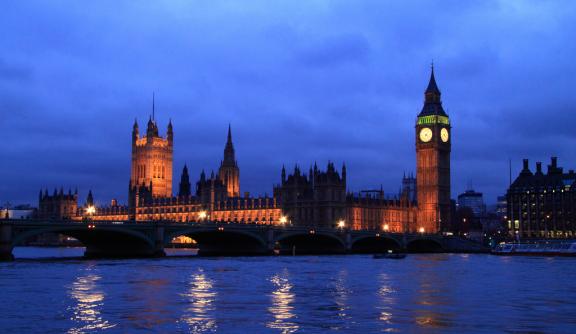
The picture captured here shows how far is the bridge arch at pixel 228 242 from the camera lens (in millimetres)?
98188

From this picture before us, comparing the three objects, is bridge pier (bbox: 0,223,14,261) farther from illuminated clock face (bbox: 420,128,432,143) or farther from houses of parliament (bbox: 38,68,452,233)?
illuminated clock face (bbox: 420,128,432,143)

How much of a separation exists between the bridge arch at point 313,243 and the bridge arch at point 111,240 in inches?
971

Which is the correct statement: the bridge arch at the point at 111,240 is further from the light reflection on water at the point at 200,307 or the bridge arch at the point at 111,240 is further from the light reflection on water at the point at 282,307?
the light reflection on water at the point at 282,307

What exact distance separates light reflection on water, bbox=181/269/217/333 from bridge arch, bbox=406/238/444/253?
9486cm

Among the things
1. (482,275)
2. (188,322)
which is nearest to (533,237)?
(482,275)

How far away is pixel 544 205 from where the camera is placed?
531 feet

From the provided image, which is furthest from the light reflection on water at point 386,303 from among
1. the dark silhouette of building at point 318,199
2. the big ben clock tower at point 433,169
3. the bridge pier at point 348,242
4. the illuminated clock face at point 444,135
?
the illuminated clock face at point 444,135

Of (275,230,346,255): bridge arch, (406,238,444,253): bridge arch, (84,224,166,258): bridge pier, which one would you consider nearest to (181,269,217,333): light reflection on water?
(84,224,166,258): bridge pier

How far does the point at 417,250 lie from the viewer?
14250cm

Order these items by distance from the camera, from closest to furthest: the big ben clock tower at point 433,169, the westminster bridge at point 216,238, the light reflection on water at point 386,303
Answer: the light reflection on water at point 386,303 < the westminster bridge at point 216,238 < the big ben clock tower at point 433,169

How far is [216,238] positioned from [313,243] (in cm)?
2412

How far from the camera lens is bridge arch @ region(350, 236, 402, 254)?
128875 mm

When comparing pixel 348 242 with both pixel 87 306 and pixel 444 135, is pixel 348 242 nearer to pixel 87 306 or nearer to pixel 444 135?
pixel 444 135

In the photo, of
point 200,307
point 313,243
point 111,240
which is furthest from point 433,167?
point 200,307
